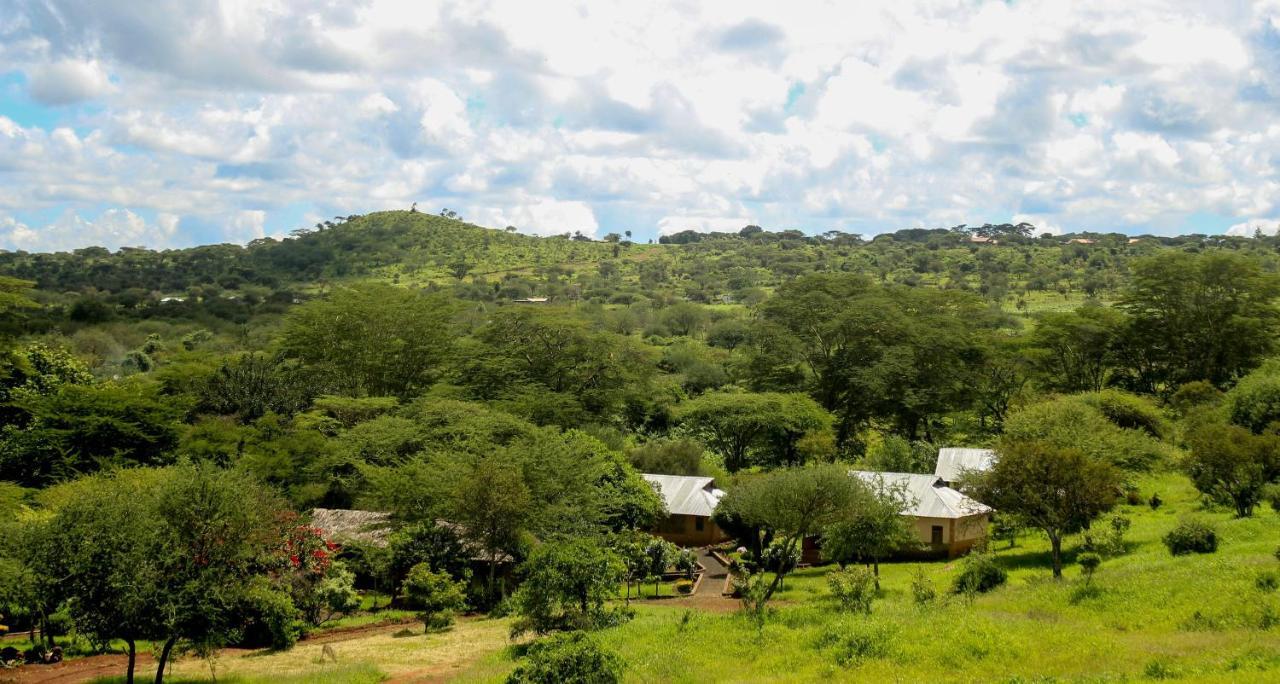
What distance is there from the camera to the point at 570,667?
43.1 feet

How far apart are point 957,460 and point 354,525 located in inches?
979

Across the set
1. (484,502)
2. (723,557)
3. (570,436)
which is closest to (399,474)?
(484,502)

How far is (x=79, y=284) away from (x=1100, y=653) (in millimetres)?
162436

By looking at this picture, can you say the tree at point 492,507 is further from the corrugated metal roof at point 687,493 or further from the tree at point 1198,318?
the tree at point 1198,318

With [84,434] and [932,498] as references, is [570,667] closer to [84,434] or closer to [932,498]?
[932,498]

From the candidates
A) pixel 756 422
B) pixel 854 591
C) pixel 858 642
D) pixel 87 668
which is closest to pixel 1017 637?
pixel 858 642

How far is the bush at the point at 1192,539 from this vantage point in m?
21.7

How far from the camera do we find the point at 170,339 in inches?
3386

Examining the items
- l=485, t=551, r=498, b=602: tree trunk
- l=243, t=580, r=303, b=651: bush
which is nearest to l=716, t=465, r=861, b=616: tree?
l=485, t=551, r=498, b=602: tree trunk

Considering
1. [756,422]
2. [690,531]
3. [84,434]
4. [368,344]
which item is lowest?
[690,531]

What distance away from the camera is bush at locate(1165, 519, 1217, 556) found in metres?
21.7

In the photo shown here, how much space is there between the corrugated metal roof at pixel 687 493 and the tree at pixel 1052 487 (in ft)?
49.2

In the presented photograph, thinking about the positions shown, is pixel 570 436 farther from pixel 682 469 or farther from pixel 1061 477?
pixel 1061 477

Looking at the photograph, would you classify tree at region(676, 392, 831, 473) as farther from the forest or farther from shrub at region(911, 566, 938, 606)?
shrub at region(911, 566, 938, 606)
